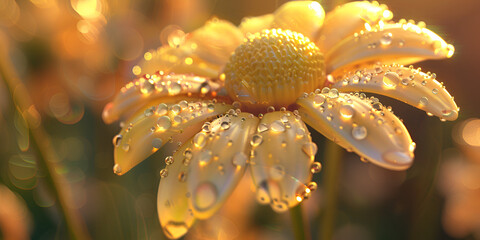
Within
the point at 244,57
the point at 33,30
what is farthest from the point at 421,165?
the point at 33,30

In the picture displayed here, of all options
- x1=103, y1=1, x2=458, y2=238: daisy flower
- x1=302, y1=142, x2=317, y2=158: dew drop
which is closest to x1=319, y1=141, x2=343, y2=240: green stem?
x1=103, y1=1, x2=458, y2=238: daisy flower

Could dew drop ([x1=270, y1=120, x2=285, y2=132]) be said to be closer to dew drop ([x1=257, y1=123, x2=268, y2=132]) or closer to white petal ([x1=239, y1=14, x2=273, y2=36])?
dew drop ([x1=257, y1=123, x2=268, y2=132])

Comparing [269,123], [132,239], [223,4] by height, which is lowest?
[132,239]

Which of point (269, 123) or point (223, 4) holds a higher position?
point (269, 123)

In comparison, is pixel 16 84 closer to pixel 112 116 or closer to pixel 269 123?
pixel 112 116

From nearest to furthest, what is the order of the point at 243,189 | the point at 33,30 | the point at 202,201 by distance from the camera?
the point at 202,201 → the point at 243,189 → the point at 33,30

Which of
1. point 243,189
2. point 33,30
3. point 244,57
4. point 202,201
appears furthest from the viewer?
point 33,30

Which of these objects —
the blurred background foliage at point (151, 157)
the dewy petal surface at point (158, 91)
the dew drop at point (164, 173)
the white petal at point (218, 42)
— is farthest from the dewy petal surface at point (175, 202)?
the blurred background foliage at point (151, 157)

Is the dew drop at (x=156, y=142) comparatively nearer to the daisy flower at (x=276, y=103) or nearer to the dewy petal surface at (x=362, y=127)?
the daisy flower at (x=276, y=103)
